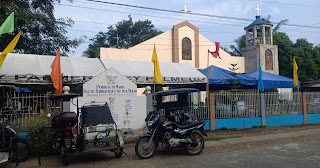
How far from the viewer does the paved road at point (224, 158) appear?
6.72 meters

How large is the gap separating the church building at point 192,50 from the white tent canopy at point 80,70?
6604 mm

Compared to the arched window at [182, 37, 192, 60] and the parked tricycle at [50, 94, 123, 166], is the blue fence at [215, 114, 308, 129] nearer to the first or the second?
the parked tricycle at [50, 94, 123, 166]

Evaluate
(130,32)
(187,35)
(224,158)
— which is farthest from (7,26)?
(130,32)

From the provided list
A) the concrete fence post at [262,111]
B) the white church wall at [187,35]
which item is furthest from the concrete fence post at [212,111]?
the white church wall at [187,35]

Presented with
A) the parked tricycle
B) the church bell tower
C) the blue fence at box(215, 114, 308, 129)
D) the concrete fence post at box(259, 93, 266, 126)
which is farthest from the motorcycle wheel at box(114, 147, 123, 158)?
the church bell tower

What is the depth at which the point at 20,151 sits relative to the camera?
7766 mm

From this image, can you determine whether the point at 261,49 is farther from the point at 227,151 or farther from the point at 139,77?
the point at 227,151

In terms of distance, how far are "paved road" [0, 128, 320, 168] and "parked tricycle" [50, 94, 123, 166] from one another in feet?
1.33

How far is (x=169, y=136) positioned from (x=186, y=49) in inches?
735

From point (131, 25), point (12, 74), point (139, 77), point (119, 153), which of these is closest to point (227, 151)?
point (119, 153)

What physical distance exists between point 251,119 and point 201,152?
647 cm

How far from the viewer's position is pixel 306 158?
23.5ft

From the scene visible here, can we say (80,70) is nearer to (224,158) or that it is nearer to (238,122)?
(238,122)

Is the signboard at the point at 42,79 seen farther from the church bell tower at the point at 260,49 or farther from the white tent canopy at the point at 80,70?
the church bell tower at the point at 260,49
